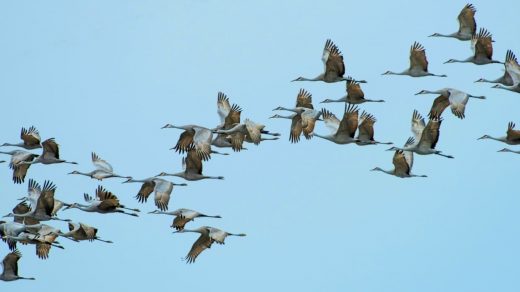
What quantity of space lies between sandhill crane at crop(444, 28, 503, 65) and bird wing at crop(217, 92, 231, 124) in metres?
6.32

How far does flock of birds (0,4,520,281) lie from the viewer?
4000 centimetres

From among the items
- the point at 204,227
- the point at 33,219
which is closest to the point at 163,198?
the point at 204,227

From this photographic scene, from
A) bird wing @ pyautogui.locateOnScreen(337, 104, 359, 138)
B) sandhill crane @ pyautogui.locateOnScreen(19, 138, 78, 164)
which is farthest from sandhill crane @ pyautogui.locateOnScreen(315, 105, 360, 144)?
sandhill crane @ pyautogui.locateOnScreen(19, 138, 78, 164)

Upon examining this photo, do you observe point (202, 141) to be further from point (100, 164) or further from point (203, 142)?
point (100, 164)

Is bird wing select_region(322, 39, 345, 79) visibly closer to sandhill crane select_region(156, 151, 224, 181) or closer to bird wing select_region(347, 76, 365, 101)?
bird wing select_region(347, 76, 365, 101)

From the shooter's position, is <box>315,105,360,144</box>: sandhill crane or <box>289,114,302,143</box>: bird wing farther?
<box>289,114,302,143</box>: bird wing

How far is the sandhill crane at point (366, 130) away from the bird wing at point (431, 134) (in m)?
1.53

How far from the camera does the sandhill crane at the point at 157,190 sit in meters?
40.2

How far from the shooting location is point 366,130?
4131cm

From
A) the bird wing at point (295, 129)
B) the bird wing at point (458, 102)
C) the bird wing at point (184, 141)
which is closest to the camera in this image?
the bird wing at point (458, 102)

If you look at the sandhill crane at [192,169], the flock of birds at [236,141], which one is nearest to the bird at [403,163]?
the flock of birds at [236,141]

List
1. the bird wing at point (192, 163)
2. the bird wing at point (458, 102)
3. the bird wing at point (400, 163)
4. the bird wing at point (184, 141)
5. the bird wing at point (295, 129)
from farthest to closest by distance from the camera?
the bird wing at point (295, 129) → the bird wing at point (184, 141) → the bird wing at point (400, 163) → the bird wing at point (192, 163) → the bird wing at point (458, 102)

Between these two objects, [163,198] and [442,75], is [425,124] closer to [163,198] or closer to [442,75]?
[442,75]

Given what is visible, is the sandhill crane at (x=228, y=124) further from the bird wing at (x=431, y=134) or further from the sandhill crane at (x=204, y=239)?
the bird wing at (x=431, y=134)
